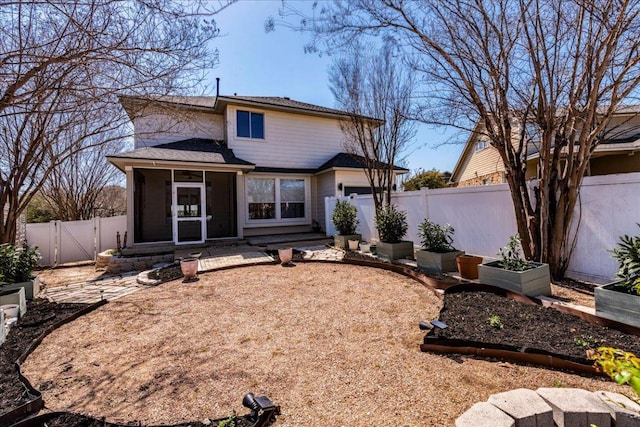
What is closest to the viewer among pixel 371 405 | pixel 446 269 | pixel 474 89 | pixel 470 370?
pixel 371 405

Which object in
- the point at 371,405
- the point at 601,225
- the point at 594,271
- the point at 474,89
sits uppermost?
the point at 474,89

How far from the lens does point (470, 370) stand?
2.64 m

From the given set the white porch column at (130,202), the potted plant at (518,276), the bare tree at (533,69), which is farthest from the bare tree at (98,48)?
the potted plant at (518,276)

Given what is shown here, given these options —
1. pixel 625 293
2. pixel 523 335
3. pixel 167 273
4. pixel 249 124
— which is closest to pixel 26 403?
pixel 523 335

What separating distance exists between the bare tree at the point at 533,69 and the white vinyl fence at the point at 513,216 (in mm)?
230

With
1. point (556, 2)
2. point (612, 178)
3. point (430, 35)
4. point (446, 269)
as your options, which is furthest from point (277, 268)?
point (556, 2)

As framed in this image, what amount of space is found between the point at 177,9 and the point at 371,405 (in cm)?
460

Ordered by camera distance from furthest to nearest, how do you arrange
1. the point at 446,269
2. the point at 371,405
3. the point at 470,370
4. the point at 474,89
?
the point at 446,269 → the point at 474,89 → the point at 470,370 → the point at 371,405

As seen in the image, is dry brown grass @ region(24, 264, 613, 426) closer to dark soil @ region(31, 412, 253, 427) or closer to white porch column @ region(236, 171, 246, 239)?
dark soil @ region(31, 412, 253, 427)

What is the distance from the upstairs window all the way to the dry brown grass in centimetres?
847

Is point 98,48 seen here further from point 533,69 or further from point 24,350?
point 533,69

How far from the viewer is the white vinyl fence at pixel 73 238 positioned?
32.4 ft

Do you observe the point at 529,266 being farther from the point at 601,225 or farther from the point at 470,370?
the point at 470,370

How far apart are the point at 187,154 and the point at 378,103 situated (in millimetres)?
6944
